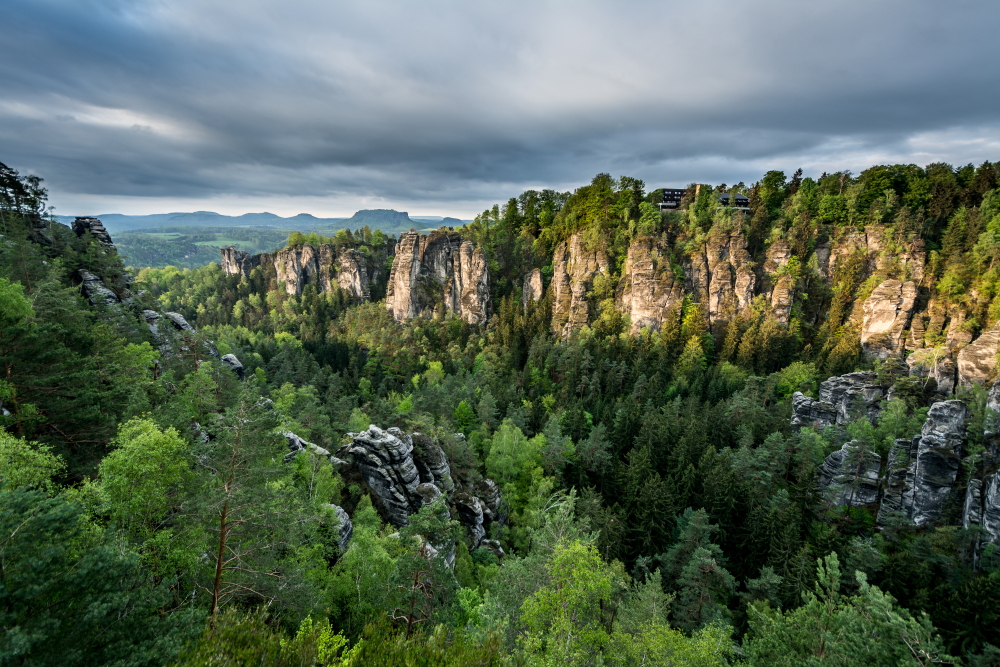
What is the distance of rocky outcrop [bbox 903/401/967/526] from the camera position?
98.3 ft

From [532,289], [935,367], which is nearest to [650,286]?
[532,289]

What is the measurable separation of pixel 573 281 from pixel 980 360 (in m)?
50.8

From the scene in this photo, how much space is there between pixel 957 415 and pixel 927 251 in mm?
33900

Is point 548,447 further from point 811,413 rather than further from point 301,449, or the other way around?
point 811,413

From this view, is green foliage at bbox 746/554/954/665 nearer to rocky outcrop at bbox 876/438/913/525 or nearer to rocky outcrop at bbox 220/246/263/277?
rocky outcrop at bbox 876/438/913/525

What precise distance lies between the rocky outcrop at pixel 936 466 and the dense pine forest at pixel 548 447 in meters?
0.24

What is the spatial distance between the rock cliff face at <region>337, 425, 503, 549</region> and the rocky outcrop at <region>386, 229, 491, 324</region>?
187 feet

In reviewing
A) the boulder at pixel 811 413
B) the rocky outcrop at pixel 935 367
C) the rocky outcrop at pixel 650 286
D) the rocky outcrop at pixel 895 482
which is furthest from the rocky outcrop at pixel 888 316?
the rocky outcrop at pixel 895 482

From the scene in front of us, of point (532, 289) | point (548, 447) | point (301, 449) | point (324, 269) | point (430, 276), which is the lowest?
point (548, 447)

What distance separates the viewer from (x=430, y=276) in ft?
294

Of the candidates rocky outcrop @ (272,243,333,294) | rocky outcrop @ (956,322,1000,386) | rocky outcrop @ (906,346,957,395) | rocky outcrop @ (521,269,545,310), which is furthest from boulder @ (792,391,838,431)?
rocky outcrop @ (272,243,333,294)

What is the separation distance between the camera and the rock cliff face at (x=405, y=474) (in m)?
25.4

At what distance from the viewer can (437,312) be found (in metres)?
87.0

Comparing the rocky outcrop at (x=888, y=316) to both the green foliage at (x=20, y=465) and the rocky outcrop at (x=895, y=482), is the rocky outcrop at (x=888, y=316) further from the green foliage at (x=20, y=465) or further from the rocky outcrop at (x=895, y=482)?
the green foliage at (x=20, y=465)
